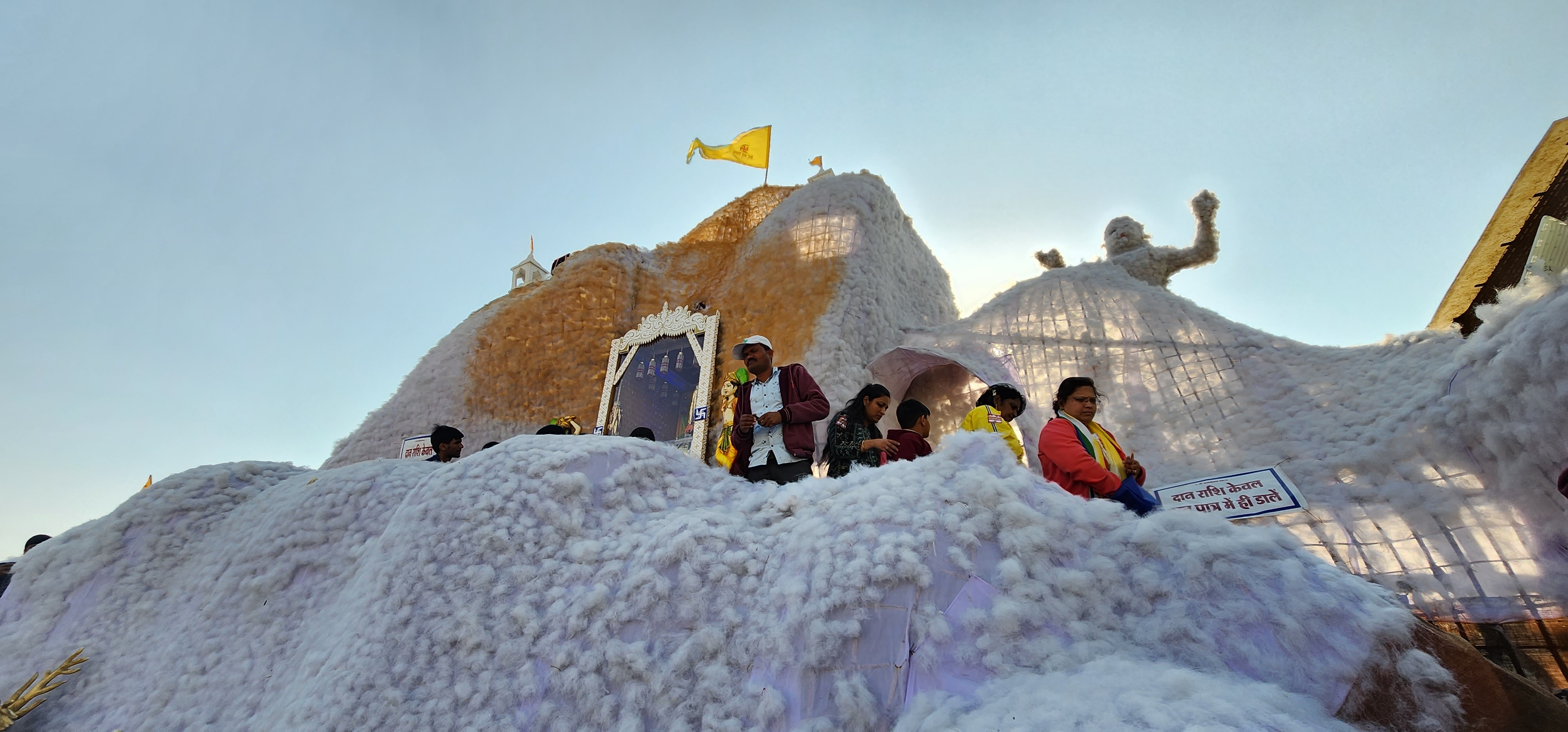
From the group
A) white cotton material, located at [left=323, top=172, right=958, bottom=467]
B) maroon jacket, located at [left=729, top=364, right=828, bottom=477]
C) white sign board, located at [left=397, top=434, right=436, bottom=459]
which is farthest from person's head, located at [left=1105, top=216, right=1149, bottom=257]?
white sign board, located at [left=397, top=434, right=436, bottom=459]

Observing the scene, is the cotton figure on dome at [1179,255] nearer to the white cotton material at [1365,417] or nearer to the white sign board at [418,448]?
the white cotton material at [1365,417]

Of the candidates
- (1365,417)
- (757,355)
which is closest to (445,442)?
(757,355)

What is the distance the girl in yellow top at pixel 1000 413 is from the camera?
2428 mm

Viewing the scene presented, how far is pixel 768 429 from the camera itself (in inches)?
97.7

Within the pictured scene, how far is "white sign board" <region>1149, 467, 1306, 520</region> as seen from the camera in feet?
8.16

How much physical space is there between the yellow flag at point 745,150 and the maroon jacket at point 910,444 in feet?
18.4

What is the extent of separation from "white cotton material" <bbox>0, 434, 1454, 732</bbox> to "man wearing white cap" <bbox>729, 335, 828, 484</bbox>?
629mm

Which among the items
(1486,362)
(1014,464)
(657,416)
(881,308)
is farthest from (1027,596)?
(657,416)

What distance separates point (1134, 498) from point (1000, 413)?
973 mm

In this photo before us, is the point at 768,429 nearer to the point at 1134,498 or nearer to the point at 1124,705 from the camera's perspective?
the point at 1134,498

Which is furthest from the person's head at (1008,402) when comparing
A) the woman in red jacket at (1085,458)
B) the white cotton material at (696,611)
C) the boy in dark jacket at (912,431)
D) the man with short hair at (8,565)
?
the man with short hair at (8,565)

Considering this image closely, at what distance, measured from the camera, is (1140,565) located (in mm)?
1035

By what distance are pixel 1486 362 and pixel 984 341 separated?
2535 millimetres

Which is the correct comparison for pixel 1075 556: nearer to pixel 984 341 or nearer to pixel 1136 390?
pixel 1136 390
